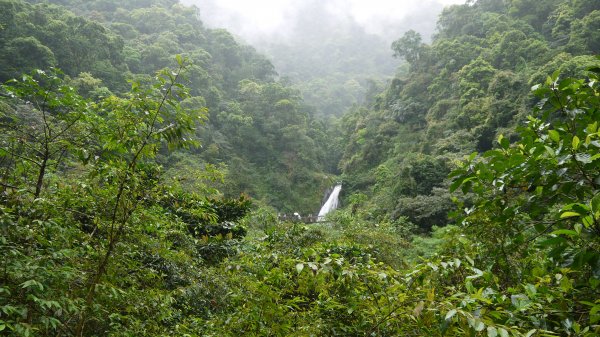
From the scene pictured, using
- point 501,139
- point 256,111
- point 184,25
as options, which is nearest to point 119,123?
point 501,139

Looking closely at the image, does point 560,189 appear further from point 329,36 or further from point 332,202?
point 329,36

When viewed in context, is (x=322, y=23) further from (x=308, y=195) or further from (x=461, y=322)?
(x=461, y=322)

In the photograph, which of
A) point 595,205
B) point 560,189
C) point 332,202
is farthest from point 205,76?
point 595,205

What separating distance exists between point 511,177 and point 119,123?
192cm

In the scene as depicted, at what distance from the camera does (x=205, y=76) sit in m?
24.9

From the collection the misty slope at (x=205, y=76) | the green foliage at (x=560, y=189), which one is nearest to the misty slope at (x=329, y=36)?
the misty slope at (x=205, y=76)

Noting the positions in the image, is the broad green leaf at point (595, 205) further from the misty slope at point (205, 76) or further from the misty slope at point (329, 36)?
the misty slope at point (329, 36)

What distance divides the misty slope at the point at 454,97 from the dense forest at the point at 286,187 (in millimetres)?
109

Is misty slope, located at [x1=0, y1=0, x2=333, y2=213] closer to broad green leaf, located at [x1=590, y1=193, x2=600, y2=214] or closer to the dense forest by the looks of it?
the dense forest

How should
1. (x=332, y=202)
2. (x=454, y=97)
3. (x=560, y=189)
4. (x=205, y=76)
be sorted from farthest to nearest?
(x=205, y=76), (x=332, y=202), (x=454, y=97), (x=560, y=189)

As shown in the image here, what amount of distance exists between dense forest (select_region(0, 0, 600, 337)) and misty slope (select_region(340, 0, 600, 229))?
0.36ft

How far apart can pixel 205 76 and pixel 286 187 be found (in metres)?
9.06

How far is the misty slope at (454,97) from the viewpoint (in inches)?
574

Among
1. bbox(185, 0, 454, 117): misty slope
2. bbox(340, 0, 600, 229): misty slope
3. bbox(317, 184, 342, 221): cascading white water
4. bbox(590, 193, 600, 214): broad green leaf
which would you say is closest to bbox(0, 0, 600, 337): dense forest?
bbox(590, 193, 600, 214): broad green leaf
